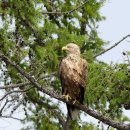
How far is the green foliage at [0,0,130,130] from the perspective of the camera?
8.16 meters

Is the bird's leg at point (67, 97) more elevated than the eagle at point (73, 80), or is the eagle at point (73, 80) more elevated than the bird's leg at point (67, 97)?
the eagle at point (73, 80)

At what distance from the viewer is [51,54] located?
12.2 meters

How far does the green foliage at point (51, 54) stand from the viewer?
8164 mm

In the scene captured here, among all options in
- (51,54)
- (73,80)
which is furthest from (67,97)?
(51,54)

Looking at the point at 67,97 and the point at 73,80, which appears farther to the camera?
the point at 73,80

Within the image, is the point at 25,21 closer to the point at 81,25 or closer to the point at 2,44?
the point at 2,44

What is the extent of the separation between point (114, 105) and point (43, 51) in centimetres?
450

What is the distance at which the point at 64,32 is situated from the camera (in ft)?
47.5

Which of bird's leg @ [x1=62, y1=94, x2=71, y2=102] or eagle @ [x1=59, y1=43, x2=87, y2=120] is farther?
eagle @ [x1=59, y1=43, x2=87, y2=120]

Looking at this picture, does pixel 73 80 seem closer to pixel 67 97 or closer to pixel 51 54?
pixel 67 97

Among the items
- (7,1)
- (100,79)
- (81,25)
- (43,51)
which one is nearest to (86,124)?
(81,25)

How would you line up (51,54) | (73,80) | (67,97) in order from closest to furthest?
1. (67,97)
2. (73,80)
3. (51,54)

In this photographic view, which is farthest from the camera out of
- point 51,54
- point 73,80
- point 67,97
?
point 51,54

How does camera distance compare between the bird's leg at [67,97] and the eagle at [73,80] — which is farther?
the eagle at [73,80]
